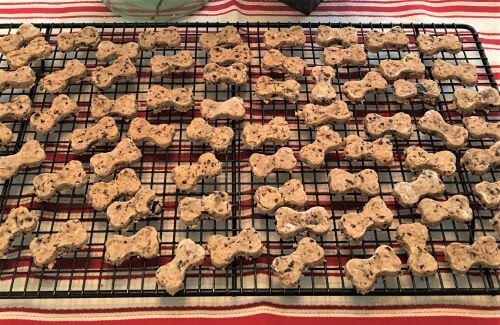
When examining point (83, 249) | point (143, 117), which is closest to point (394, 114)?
point (143, 117)

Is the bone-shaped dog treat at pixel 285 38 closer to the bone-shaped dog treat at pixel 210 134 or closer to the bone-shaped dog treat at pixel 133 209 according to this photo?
the bone-shaped dog treat at pixel 210 134

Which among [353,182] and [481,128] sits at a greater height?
[481,128]

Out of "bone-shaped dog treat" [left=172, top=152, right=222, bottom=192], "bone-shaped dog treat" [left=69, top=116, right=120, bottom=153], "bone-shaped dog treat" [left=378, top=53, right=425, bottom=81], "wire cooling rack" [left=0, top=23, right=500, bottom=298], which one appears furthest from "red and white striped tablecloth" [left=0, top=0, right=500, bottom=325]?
"bone-shaped dog treat" [left=378, top=53, right=425, bottom=81]

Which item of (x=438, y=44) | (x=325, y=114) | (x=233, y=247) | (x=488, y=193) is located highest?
(x=438, y=44)

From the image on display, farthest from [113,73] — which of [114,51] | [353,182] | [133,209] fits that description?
[353,182]

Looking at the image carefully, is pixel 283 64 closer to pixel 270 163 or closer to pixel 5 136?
pixel 270 163

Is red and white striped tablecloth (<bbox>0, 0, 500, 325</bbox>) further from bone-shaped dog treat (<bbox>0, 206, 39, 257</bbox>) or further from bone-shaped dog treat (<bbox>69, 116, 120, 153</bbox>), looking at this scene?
bone-shaped dog treat (<bbox>69, 116, 120, 153</bbox>)
